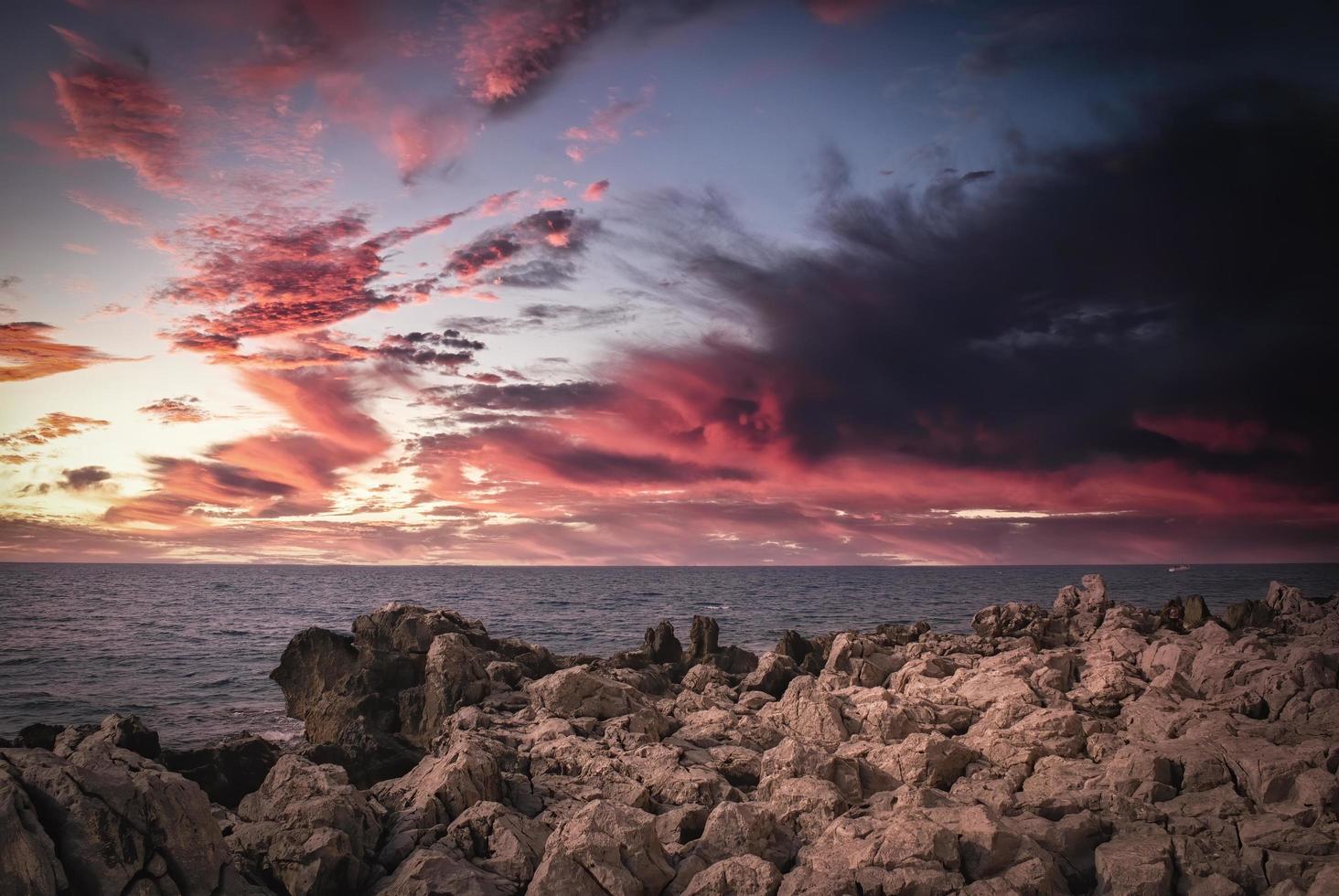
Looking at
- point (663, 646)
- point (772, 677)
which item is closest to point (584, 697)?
point (772, 677)

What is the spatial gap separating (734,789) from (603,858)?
5027 mm

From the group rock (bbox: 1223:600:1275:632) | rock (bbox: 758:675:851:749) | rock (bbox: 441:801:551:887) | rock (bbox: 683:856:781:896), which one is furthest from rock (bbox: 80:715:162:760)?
rock (bbox: 1223:600:1275:632)

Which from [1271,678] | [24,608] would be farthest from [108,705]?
[24,608]

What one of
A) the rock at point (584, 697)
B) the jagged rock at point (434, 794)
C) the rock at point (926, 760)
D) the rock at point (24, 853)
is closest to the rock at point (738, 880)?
the jagged rock at point (434, 794)

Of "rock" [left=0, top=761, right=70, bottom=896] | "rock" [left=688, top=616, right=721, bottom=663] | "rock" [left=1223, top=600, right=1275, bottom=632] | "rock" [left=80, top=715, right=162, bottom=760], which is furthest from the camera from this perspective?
"rock" [left=1223, top=600, right=1275, bottom=632]

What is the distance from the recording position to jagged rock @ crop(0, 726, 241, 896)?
9711mm

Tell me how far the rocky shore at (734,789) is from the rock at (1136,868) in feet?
0.17

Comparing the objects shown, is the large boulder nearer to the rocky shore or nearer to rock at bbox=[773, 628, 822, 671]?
the rocky shore

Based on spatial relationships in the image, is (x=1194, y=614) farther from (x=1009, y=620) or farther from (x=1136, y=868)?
(x=1136, y=868)

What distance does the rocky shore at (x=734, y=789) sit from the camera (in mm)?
11281

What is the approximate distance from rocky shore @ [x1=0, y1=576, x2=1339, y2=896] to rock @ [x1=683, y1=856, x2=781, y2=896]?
0.13 feet

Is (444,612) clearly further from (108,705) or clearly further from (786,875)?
(786,875)

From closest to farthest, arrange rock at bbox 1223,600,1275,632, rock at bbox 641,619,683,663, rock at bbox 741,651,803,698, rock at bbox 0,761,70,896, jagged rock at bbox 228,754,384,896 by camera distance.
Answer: rock at bbox 0,761,70,896, jagged rock at bbox 228,754,384,896, rock at bbox 741,651,803,698, rock at bbox 641,619,683,663, rock at bbox 1223,600,1275,632

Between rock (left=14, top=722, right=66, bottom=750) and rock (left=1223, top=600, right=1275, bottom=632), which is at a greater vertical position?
rock (left=1223, top=600, right=1275, bottom=632)
